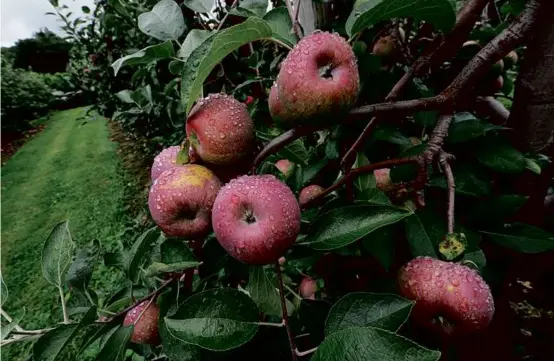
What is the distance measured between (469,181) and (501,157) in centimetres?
7

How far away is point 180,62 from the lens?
2.29ft

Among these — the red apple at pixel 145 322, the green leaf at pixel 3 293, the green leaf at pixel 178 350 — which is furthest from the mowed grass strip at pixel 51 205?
the green leaf at pixel 178 350

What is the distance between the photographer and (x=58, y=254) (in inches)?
28.7

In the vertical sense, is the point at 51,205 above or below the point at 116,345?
below

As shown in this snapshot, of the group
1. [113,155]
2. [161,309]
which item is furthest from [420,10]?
[113,155]

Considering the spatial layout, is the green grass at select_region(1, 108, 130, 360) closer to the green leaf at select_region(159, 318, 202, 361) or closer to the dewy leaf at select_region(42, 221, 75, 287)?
the dewy leaf at select_region(42, 221, 75, 287)

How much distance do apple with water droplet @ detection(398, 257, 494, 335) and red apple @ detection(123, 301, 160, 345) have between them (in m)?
0.43

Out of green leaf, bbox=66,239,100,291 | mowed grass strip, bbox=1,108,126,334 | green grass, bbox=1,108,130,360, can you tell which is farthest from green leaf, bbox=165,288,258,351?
mowed grass strip, bbox=1,108,126,334

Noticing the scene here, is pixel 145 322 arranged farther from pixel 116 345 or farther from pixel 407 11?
pixel 407 11

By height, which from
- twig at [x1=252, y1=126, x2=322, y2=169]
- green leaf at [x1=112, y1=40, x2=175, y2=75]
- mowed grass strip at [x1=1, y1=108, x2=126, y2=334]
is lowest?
mowed grass strip at [x1=1, y1=108, x2=126, y2=334]

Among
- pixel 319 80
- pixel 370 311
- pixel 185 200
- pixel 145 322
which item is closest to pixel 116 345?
pixel 145 322

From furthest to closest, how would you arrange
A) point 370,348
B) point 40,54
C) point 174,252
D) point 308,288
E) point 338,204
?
point 40,54 < point 308,288 < point 338,204 < point 174,252 < point 370,348

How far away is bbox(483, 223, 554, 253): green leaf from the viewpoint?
0.65 meters

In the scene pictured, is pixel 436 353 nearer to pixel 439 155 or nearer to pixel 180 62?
pixel 439 155
